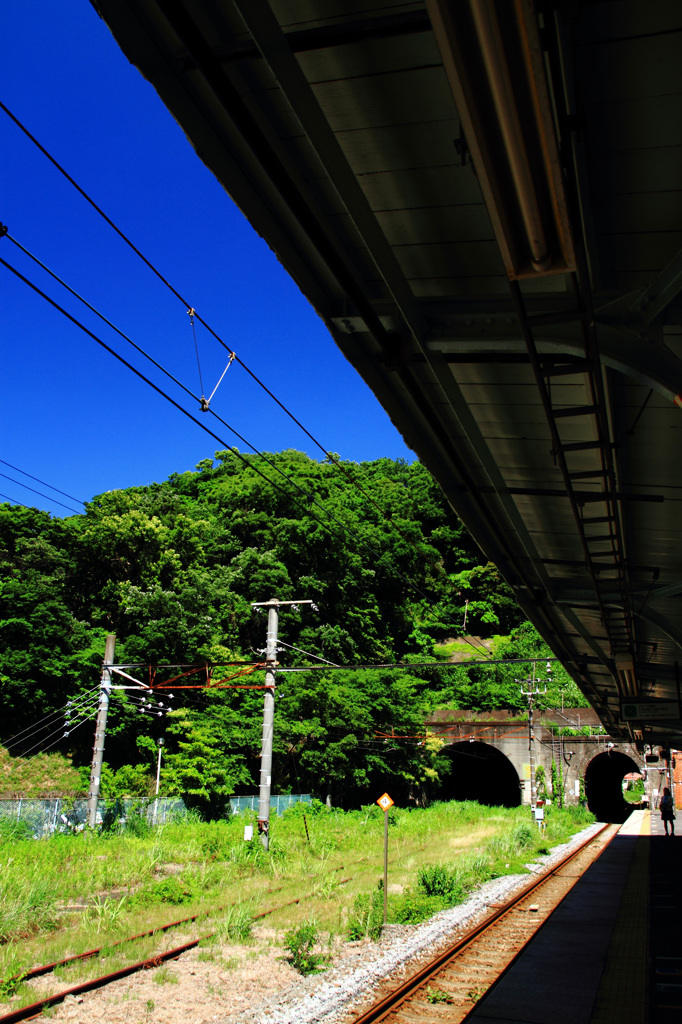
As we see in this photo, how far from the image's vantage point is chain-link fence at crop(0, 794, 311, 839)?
917 inches

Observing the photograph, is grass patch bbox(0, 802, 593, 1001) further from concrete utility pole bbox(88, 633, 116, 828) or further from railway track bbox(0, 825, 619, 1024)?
concrete utility pole bbox(88, 633, 116, 828)

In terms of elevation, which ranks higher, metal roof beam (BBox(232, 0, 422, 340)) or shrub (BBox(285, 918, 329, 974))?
metal roof beam (BBox(232, 0, 422, 340))

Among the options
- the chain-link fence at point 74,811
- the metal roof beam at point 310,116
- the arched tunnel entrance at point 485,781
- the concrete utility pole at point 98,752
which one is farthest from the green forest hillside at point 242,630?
the metal roof beam at point 310,116

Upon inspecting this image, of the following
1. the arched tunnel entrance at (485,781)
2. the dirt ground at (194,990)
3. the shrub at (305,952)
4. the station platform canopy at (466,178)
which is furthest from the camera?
the arched tunnel entrance at (485,781)

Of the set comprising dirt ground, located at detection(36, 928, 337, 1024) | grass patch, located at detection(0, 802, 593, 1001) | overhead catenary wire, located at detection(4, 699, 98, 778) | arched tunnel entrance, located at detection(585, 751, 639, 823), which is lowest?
arched tunnel entrance, located at detection(585, 751, 639, 823)

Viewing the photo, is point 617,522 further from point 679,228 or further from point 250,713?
point 250,713

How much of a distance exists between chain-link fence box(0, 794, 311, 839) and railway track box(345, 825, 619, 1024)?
1452 cm

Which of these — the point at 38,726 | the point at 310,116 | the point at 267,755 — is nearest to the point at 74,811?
the point at 267,755

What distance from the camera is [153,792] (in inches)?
1244

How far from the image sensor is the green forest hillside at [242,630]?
3597 centimetres

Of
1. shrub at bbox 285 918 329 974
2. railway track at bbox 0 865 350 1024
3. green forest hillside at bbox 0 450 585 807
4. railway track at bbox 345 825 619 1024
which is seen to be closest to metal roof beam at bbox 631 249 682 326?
railway track at bbox 345 825 619 1024

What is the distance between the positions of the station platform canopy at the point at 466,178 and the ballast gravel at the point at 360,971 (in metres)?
7.32

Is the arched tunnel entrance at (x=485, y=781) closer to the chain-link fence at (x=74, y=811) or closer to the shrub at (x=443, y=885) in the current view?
the chain-link fence at (x=74, y=811)

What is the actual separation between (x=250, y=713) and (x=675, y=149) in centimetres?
3603
